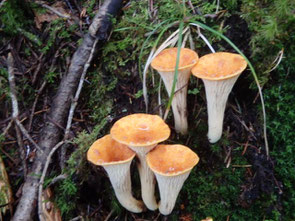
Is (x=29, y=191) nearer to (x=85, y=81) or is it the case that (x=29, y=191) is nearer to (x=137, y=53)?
(x=85, y=81)

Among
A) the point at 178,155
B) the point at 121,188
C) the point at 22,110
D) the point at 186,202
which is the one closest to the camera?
the point at 178,155

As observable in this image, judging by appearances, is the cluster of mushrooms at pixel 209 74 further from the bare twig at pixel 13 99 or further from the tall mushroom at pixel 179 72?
the bare twig at pixel 13 99

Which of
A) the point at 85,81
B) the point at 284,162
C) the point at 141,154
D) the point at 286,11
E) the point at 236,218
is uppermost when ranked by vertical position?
the point at 286,11

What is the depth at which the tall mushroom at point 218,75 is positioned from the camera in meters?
2.14

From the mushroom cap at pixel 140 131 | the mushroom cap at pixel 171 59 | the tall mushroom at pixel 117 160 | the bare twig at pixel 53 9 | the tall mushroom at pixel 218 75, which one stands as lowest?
the tall mushroom at pixel 117 160

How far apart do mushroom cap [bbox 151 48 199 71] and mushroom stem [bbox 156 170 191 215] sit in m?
0.93

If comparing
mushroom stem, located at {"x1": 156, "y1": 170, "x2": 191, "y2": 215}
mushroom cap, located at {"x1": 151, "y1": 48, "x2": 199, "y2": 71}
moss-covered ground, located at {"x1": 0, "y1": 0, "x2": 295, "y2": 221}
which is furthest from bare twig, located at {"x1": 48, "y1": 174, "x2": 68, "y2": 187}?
mushroom cap, located at {"x1": 151, "y1": 48, "x2": 199, "y2": 71}

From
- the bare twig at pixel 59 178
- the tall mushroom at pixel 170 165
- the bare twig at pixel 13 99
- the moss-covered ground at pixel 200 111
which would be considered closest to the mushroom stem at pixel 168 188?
the tall mushroom at pixel 170 165

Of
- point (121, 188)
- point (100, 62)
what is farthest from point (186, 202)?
point (100, 62)

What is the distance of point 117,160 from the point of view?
245cm

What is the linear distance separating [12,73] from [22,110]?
1.57ft

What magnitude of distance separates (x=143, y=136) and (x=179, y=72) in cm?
68

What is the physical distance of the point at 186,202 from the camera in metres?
2.77

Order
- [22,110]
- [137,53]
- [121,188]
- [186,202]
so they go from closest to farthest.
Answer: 1. [121,188]
2. [186,202]
3. [137,53]
4. [22,110]
